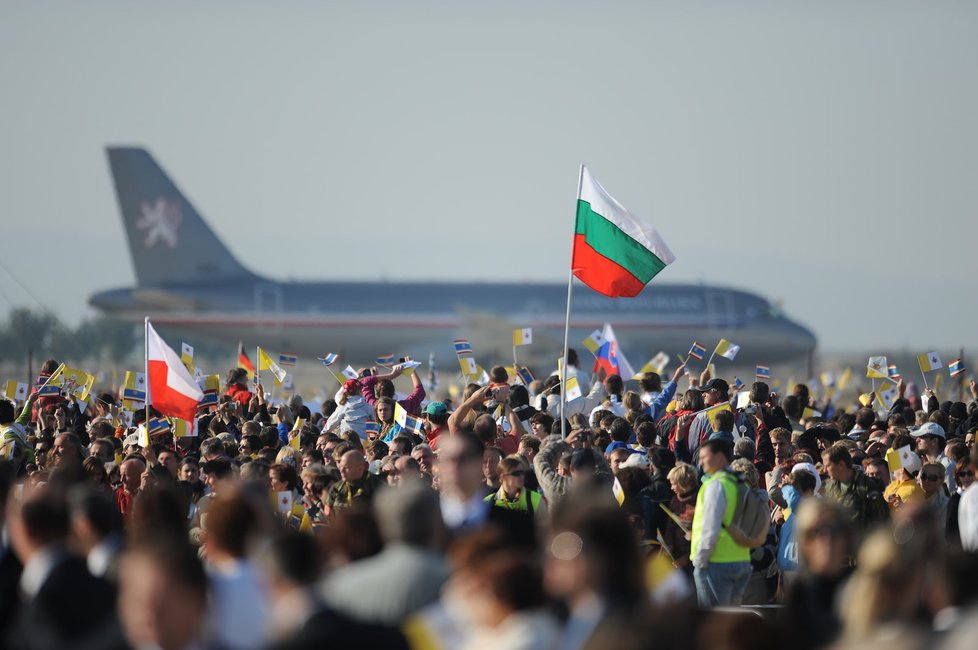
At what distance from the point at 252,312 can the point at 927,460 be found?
28894mm

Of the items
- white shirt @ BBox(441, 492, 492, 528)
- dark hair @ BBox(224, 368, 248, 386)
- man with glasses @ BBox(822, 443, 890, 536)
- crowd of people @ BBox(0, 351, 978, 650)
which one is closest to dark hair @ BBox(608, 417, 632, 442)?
crowd of people @ BBox(0, 351, 978, 650)

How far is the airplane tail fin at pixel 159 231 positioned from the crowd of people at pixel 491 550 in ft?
97.6

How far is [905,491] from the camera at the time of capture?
911 cm

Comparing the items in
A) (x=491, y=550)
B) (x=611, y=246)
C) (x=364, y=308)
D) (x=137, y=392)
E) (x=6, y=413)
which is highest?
(x=611, y=246)

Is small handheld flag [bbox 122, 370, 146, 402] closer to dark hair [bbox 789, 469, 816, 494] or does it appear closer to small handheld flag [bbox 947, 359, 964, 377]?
dark hair [bbox 789, 469, 816, 494]

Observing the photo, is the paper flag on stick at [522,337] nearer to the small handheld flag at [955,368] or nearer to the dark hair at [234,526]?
the small handheld flag at [955,368]

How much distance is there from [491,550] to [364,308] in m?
33.0

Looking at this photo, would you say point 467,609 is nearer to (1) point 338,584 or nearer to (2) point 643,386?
(1) point 338,584

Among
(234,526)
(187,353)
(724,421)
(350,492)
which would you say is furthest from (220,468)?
(187,353)

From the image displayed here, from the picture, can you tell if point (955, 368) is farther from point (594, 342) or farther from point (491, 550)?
point (491, 550)

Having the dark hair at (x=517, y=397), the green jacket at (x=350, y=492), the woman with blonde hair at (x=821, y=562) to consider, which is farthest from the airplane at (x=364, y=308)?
the woman with blonde hair at (x=821, y=562)

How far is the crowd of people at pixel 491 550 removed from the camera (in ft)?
12.9

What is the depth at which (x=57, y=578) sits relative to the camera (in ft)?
15.0

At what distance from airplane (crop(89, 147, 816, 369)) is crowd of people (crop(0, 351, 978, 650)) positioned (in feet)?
89.3
